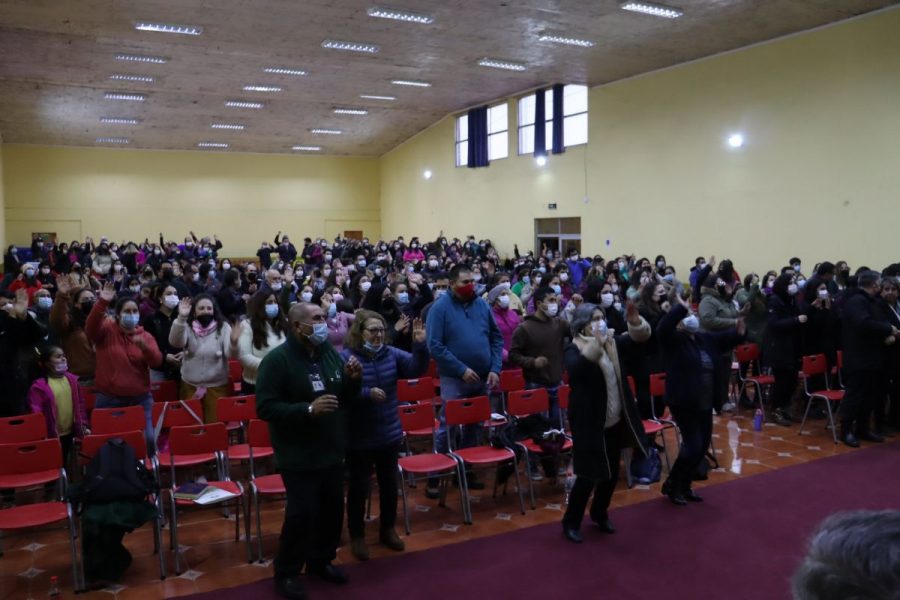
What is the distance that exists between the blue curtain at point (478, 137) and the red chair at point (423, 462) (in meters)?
18.1

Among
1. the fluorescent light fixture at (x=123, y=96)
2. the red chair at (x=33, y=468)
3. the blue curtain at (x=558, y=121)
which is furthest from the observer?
the fluorescent light fixture at (x=123, y=96)

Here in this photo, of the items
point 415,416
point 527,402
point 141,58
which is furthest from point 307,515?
point 141,58

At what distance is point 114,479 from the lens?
419 centimetres

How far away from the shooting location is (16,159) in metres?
26.1

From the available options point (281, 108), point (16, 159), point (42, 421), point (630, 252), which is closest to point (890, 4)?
point (630, 252)

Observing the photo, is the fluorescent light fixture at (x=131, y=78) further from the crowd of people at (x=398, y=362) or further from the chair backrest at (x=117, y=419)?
the chair backrest at (x=117, y=419)

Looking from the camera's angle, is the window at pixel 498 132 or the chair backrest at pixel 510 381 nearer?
the chair backrest at pixel 510 381

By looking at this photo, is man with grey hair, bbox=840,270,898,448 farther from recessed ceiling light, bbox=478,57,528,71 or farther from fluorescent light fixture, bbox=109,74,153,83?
fluorescent light fixture, bbox=109,74,153,83

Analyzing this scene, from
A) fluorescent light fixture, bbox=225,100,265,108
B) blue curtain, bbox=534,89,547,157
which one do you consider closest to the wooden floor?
blue curtain, bbox=534,89,547,157

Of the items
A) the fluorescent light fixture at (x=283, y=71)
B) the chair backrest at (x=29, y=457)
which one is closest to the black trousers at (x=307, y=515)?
the chair backrest at (x=29, y=457)

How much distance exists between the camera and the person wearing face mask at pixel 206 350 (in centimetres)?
595

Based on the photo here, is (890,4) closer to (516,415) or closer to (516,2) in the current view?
(516,2)

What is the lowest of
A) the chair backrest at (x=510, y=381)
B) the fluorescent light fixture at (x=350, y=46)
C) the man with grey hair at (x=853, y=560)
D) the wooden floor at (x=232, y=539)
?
the wooden floor at (x=232, y=539)

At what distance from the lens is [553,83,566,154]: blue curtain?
19.6 meters
